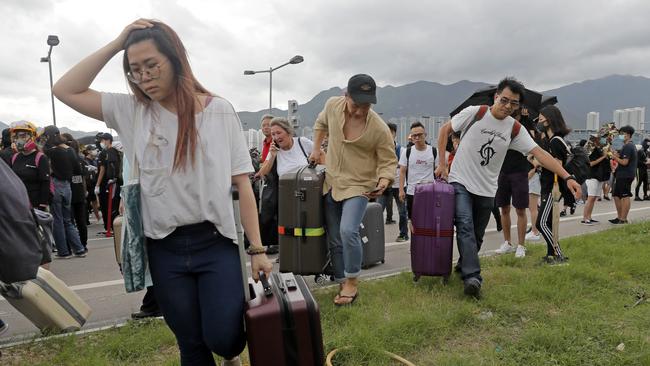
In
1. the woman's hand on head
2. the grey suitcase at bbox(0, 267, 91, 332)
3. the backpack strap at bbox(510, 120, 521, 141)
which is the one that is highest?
the woman's hand on head

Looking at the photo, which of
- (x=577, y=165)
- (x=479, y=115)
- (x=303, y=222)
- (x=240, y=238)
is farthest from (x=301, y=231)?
(x=577, y=165)

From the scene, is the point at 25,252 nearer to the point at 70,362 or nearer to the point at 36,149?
the point at 70,362

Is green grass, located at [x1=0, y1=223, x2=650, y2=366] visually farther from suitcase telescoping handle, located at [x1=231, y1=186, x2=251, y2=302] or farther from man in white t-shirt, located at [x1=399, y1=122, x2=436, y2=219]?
man in white t-shirt, located at [x1=399, y1=122, x2=436, y2=219]

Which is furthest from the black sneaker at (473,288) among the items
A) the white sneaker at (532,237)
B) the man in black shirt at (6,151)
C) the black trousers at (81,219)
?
the black trousers at (81,219)

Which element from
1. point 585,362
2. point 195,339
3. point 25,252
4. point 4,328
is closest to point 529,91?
point 585,362

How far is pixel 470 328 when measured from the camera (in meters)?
3.36

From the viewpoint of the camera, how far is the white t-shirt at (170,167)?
193cm

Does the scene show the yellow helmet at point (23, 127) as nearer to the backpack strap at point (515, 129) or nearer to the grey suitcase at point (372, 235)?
the grey suitcase at point (372, 235)

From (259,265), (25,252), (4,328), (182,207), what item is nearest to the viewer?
(182,207)

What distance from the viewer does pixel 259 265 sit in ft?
6.86

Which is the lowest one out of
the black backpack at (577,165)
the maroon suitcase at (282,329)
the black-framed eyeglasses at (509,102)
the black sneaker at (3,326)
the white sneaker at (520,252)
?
the black sneaker at (3,326)

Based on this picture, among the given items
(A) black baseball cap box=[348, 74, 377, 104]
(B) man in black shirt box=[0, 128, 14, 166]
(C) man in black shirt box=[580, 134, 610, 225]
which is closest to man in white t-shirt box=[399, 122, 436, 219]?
(C) man in black shirt box=[580, 134, 610, 225]

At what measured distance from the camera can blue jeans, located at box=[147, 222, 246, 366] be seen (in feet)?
6.46

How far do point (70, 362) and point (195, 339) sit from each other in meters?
1.42
